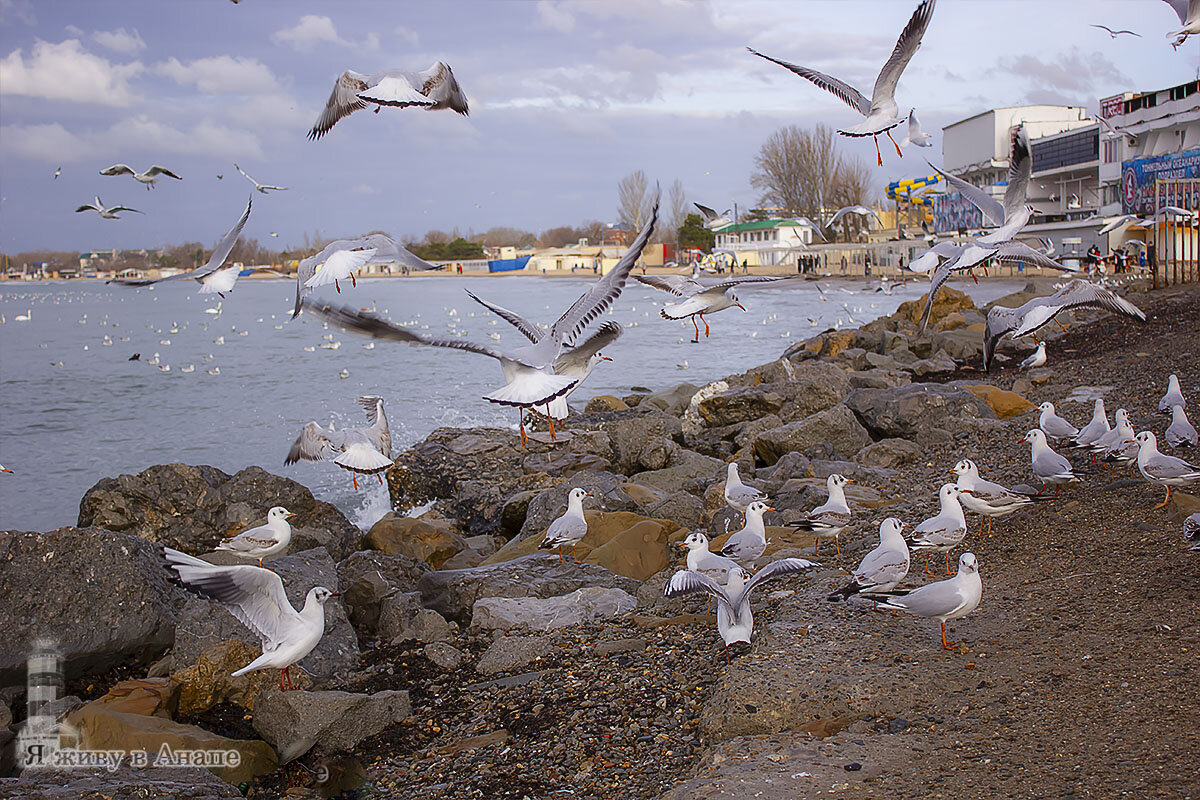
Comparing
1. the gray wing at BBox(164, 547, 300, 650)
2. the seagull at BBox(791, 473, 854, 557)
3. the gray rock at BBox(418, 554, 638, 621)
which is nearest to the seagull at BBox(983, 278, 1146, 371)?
the seagull at BBox(791, 473, 854, 557)

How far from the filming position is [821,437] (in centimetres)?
1063

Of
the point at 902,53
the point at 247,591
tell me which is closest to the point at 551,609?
the point at 247,591

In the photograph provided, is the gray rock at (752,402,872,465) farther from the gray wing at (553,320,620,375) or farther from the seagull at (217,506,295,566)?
the seagull at (217,506,295,566)

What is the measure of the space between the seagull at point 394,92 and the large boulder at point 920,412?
19.9 ft

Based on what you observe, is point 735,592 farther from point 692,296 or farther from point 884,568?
point 692,296

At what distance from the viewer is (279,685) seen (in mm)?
5852

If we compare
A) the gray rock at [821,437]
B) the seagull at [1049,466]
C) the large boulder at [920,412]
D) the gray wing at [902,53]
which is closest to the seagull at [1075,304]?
the large boulder at [920,412]

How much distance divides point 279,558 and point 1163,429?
25.2 feet

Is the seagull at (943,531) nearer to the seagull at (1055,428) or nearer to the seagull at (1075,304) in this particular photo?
the seagull at (1055,428)

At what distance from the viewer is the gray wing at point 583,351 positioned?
7.54 m

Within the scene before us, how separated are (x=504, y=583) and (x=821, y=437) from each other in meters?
4.82

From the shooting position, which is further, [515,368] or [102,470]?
[102,470]

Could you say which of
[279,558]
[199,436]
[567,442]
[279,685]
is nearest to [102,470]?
[199,436]

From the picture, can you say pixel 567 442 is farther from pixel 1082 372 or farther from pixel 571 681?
pixel 1082 372
